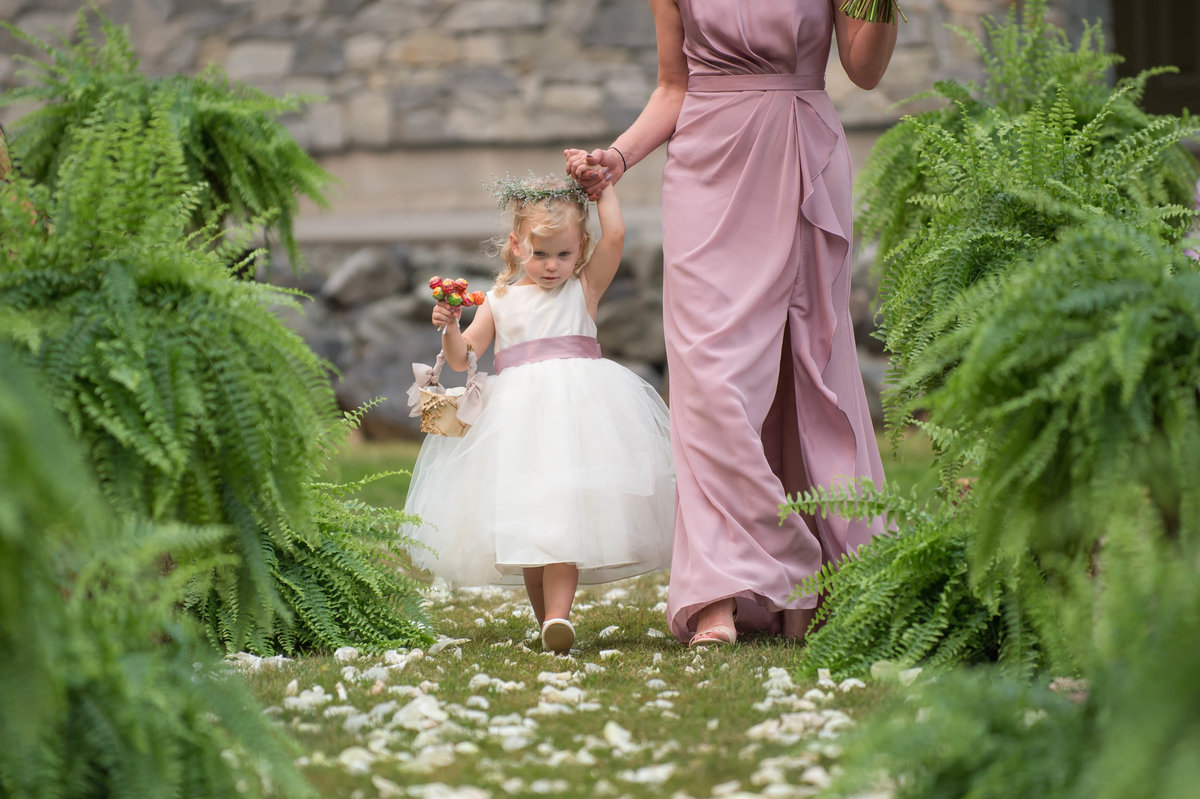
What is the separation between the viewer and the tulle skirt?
3.72m

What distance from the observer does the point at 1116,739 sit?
171cm

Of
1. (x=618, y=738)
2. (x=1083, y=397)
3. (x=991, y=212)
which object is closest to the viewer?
(x=1083, y=397)

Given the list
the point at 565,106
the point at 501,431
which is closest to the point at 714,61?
the point at 501,431

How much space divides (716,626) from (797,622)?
29 cm

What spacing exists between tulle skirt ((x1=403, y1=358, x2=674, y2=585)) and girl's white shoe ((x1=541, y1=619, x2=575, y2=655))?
18cm

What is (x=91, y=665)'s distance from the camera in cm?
205

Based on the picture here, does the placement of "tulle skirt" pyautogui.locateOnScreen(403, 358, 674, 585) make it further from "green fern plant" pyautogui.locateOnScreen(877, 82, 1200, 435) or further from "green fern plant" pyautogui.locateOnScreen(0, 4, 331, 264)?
"green fern plant" pyautogui.locateOnScreen(0, 4, 331, 264)

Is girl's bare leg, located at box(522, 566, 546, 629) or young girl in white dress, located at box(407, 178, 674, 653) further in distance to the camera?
girl's bare leg, located at box(522, 566, 546, 629)

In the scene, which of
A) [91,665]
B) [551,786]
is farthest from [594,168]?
[91,665]

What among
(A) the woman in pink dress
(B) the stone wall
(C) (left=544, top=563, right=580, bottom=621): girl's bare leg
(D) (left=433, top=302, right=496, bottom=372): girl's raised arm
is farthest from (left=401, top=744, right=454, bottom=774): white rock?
(B) the stone wall

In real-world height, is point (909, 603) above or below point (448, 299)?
below

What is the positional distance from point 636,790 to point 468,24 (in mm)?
8044

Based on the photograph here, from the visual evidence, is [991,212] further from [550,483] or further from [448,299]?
[448,299]

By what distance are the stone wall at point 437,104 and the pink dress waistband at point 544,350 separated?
5410mm
